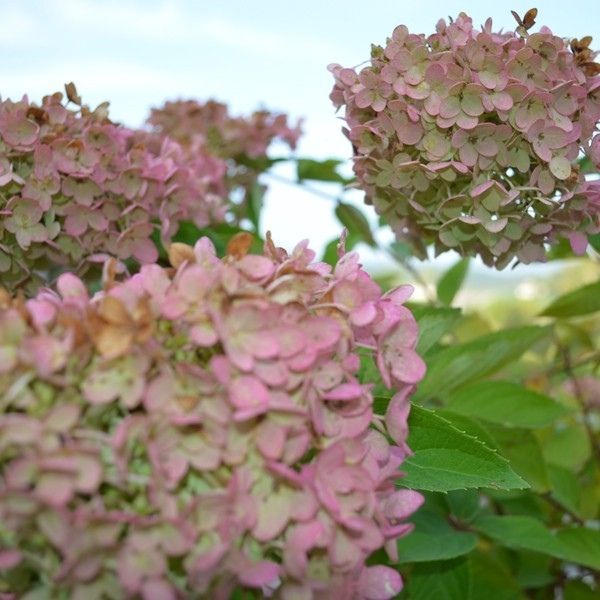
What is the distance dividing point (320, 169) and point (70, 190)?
2.05ft

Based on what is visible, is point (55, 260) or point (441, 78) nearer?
point (441, 78)

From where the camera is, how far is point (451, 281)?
59.6 inches

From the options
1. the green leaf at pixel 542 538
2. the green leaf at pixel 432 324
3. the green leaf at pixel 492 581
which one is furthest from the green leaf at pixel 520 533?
the green leaf at pixel 432 324

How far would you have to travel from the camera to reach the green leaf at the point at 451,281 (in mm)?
1489

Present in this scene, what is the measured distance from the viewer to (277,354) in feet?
1.93

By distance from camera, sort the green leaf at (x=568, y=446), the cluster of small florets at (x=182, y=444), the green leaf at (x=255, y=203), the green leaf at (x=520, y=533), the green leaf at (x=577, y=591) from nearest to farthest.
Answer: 1. the cluster of small florets at (x=182, y=444)
2. the green leaf at (x=520, y=533)
3. the green leaf at (x=577, y=591)
4. the green leaf at (x=568, y=446)
5. the green leaf at (x=255, y=203)

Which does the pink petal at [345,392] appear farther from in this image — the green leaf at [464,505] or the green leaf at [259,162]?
the green leaf at [259,162]

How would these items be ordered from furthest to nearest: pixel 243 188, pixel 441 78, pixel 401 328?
pixel 243 188 < pixel 441 78 < pixel 401 328

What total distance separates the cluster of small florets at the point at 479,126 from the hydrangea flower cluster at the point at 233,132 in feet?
2.34

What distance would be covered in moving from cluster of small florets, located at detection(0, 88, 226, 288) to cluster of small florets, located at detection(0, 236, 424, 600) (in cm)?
38

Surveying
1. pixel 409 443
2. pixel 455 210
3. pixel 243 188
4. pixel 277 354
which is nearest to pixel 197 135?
pixel 243 188

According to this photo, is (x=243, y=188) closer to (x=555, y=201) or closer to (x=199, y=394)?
(x=555, y=201)

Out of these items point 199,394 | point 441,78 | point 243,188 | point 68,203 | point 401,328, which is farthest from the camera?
point 243,188

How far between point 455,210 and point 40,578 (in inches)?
22.5
